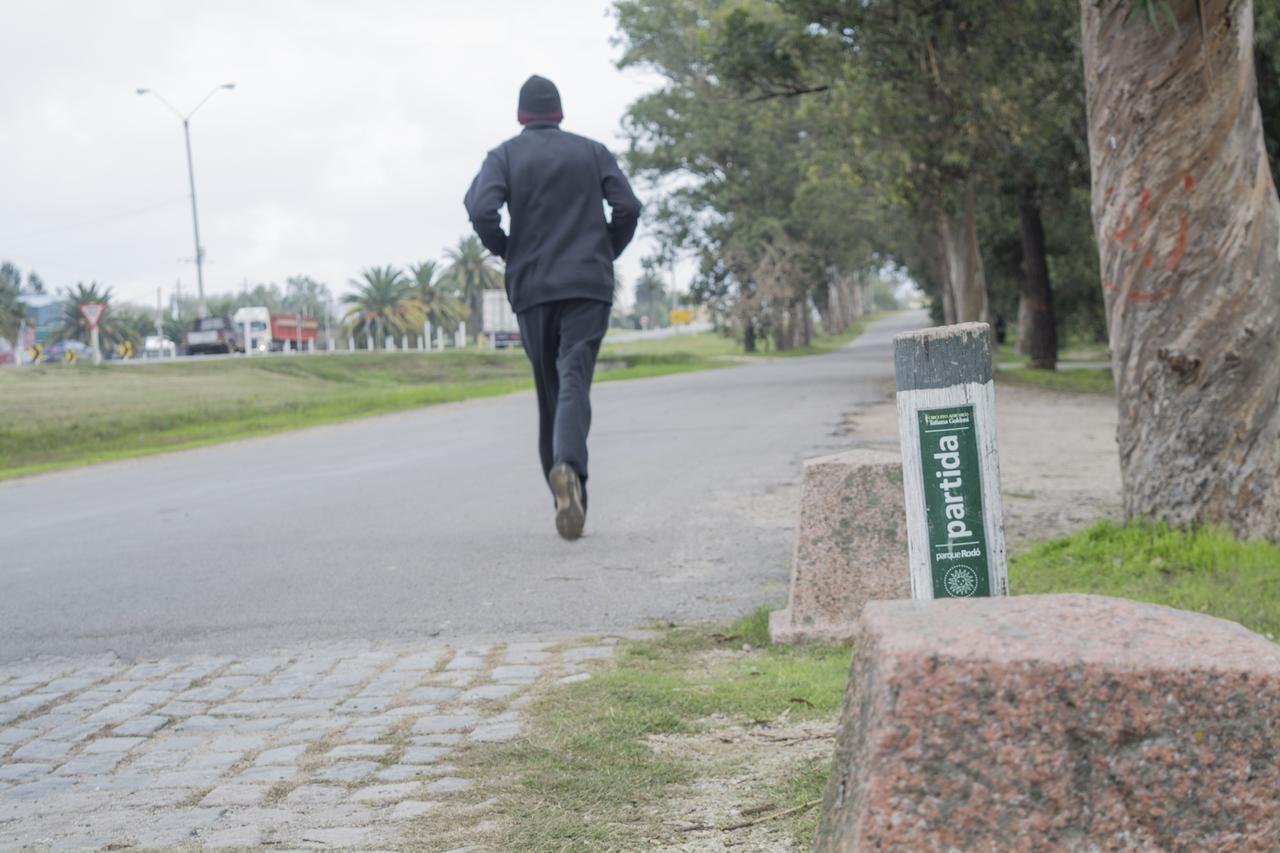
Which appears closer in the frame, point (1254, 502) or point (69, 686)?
point (69, 686)

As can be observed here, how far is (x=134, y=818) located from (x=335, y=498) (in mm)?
7518

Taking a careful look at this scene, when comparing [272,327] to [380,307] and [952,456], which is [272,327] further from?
[952,456]

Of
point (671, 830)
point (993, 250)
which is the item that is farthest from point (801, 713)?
point (993, 250)

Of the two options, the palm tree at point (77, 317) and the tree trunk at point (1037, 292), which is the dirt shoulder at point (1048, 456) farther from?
the palm tree at point (77, 317)

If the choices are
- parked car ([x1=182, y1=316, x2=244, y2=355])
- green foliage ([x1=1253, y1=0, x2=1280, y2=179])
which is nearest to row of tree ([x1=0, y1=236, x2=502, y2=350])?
parked car ([x1=182, y1=316, x2=244, y2=355])

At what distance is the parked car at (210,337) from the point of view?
190ft

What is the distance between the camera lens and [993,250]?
121ft

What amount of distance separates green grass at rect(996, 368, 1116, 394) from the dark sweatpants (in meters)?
18.3

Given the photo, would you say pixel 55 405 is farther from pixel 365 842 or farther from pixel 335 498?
pixel 365 842

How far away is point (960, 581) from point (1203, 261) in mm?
4003

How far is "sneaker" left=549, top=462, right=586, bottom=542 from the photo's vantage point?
736 centimetres

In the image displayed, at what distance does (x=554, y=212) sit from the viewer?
7484 mm

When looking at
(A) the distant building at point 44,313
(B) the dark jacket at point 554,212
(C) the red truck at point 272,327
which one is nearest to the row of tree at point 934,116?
(B) the dark jacket at point 554,212

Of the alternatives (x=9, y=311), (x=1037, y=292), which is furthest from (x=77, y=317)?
(x=1037, y=292)
